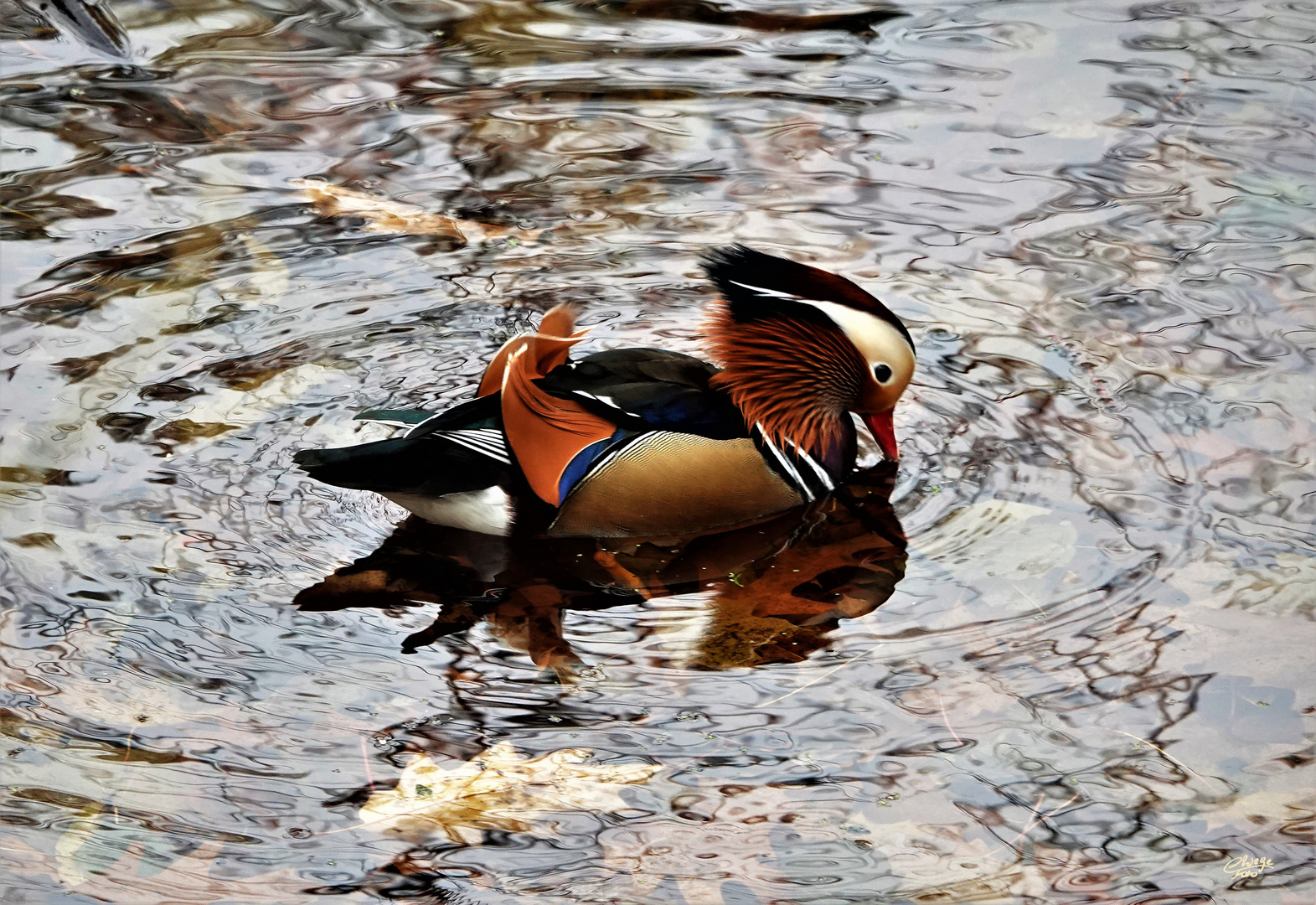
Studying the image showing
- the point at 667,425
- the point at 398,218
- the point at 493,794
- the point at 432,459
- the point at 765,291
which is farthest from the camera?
the point at 398,218

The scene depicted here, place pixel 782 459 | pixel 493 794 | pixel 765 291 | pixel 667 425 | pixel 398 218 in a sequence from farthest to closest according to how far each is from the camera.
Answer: pixel 398 218
pixel 782 459
pixel 765 291
pixel 667 425
pixel 493 794

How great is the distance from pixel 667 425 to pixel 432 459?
0.71 m

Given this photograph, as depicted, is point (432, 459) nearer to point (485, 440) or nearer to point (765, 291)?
point (485, 440)

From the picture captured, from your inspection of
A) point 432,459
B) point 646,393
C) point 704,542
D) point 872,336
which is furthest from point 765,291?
point 432,459

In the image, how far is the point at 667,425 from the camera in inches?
175

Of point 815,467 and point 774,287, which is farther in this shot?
point 815,467

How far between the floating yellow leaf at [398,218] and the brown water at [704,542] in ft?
0.25

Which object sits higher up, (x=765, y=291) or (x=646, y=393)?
(x=765, y=291)

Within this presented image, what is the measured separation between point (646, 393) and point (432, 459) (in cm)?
67

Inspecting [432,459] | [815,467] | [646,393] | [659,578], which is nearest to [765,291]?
[646,393]

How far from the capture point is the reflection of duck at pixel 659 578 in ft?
13.5

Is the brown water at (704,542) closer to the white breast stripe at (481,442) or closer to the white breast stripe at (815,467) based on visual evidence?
the white breast stripe at (815,467)
